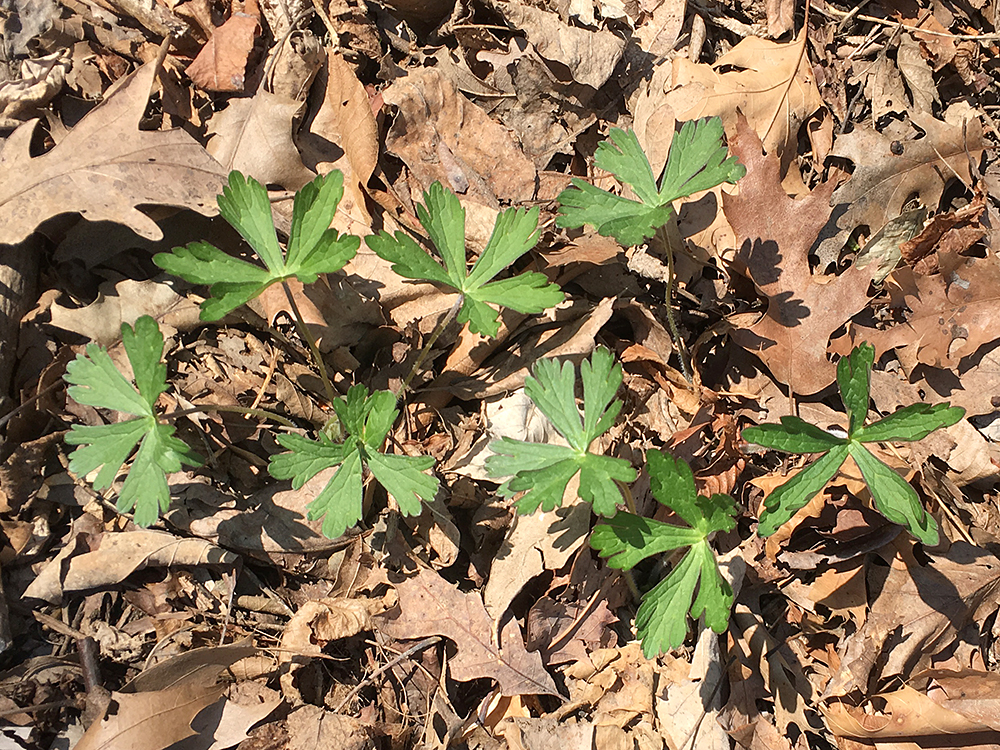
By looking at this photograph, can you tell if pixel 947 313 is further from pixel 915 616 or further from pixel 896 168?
pixel 915 616

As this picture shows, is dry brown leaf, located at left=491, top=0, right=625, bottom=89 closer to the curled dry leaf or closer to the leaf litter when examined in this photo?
the leaf litter

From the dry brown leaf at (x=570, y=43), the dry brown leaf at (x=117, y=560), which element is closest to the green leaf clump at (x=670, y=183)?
the dry brown leaf at (x=570, y=43)

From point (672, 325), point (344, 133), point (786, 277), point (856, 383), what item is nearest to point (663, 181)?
point (672, 325)

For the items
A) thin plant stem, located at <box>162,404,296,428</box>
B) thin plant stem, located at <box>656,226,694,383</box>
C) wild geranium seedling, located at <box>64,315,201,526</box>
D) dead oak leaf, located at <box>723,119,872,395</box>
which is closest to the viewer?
wild geranium seedling, located at <box>64,315,201,526</box>

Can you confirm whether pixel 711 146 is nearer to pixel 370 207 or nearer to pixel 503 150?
pixel 503 150

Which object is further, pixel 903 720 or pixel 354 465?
pixel 903 720

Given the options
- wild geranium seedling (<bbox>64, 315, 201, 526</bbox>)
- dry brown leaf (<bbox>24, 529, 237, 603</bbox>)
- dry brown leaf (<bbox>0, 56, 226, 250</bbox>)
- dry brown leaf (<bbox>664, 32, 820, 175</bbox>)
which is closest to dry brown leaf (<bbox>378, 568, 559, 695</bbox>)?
dry brown leaf (<bbox>24, 529, 237, 603</bbox>)
